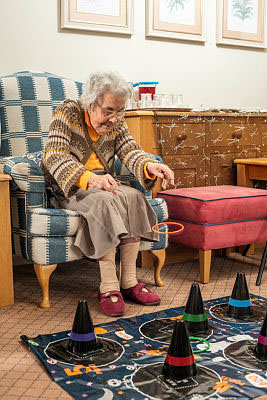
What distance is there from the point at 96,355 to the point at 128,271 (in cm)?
62

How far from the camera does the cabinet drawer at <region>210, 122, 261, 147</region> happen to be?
9.56 ft

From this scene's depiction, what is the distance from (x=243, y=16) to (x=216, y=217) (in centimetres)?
177

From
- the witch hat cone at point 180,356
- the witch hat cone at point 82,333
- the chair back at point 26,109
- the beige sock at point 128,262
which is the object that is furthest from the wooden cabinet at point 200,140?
the witch hat cone at point 180,356

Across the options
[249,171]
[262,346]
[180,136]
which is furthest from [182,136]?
[262,346]

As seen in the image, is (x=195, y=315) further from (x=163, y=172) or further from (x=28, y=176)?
(x=28, y=176)

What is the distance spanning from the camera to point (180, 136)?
276cm

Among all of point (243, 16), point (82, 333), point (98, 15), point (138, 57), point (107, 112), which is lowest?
point (82, 333)

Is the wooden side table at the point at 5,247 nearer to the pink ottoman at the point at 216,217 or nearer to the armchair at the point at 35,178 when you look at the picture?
the armchair at the point at 35,178

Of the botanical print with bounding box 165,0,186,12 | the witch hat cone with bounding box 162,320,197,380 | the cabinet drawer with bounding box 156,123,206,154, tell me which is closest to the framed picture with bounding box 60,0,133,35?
the botanical print with bounding box 165,0,186,12

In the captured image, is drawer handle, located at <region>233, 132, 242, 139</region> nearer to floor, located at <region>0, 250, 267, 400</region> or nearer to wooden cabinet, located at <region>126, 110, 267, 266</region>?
wooden cabinet, located at <region>126, 110, 267, 266</region>

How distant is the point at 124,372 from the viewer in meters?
1.50

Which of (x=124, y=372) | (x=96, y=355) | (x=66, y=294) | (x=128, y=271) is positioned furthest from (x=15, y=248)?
(x=124, y=372)

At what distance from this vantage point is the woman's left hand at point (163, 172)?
83.6 inches

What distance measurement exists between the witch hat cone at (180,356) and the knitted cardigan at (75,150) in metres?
0.82
